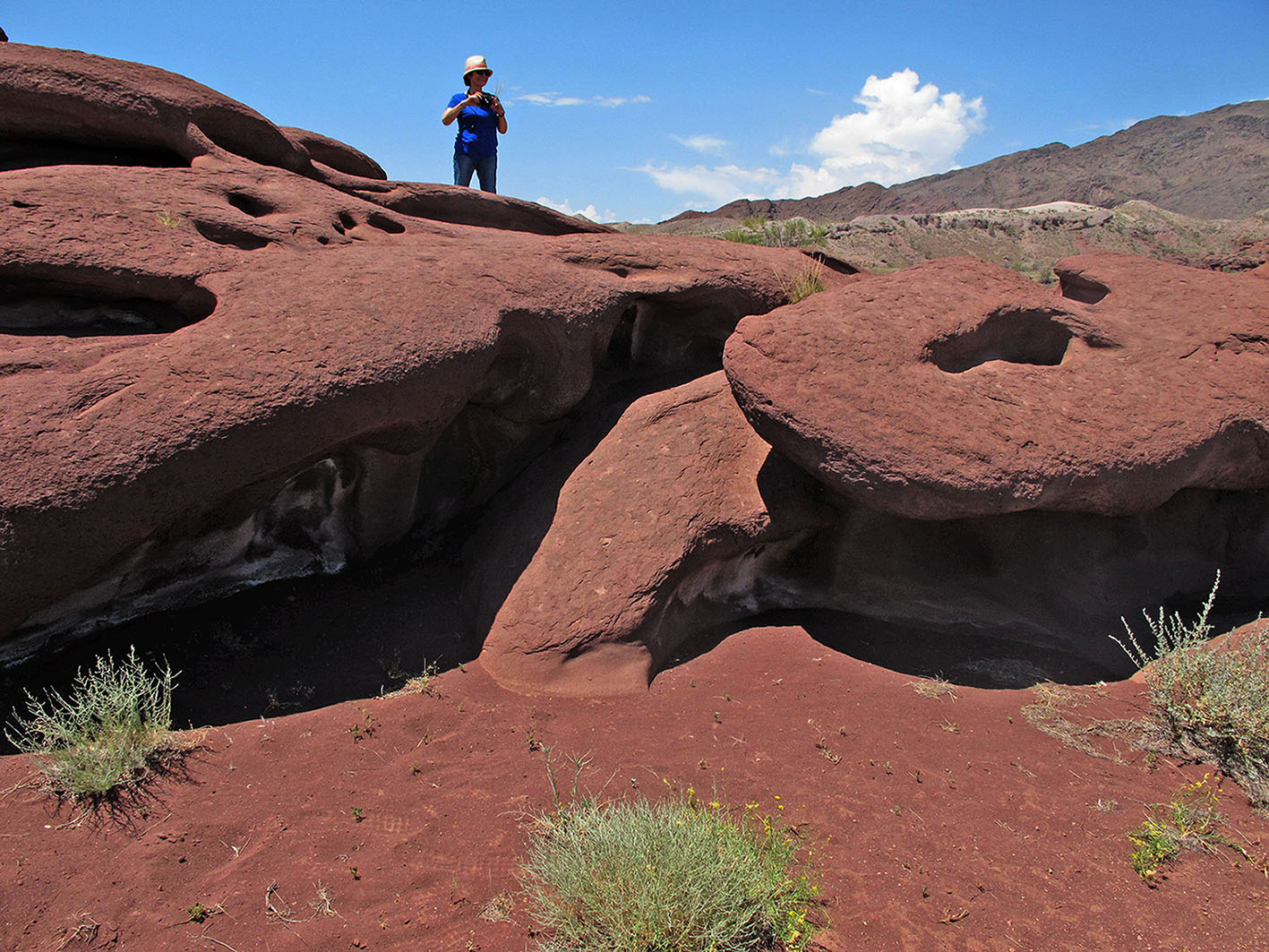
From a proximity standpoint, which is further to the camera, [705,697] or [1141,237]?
[1141,237]

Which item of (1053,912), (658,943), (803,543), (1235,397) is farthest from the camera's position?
(803,543)

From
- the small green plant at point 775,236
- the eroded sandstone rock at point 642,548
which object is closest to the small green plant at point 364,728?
the eroded sandstone rock at point 642,548

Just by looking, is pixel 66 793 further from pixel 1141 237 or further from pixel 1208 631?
pixel 1141 237

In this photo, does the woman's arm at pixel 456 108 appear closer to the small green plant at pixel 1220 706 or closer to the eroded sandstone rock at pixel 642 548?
the eroded sandstone rock at pixel 642 548

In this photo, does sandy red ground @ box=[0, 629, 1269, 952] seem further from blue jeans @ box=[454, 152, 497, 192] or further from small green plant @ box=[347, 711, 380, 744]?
blue jeans @ box=[454, 152, 497, 192]

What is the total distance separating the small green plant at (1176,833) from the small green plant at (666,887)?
1.28 metres

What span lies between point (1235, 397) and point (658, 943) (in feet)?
14.2

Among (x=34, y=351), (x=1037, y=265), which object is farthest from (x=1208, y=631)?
(x=1037, y=265)

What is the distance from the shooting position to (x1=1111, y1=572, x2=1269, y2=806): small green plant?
344cm

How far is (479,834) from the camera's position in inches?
113

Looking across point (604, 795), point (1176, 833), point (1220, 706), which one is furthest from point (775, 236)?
point (604, 795)

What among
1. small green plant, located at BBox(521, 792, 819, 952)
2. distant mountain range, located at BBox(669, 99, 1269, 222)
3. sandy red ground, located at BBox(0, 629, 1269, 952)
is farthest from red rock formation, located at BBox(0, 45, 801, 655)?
distant mountain range, located at BBox(669, 99, 1269, 222)

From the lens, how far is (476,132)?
23.4 ft

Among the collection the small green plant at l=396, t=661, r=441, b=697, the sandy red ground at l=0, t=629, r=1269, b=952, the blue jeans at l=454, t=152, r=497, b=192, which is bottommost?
the sandy red ground at l=0, t=629, r=1269, b=952
